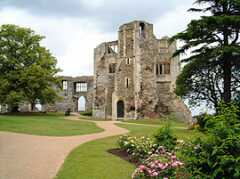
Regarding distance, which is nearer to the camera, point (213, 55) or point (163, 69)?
point (213, 55)

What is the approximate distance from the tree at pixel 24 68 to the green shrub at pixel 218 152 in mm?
32399

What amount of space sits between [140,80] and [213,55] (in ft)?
78.4

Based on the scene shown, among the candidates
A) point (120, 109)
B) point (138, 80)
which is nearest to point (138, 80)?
point (138, 80)

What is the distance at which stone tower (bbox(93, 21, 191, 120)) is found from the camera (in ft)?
146

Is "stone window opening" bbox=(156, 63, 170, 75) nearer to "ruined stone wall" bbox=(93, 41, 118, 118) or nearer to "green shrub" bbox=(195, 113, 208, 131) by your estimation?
"ruined stone wall" bbox=(93, 41, 118, 118)

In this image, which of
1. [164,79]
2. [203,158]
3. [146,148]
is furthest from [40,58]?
[203,158]

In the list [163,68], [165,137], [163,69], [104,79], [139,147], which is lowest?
[139,147]

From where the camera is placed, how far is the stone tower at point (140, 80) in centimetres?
4450

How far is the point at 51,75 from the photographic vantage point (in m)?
40.2

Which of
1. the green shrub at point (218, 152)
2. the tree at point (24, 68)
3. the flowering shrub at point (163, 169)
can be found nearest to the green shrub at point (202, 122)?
the green shrub at point (218, 152)

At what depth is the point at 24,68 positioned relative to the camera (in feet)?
129

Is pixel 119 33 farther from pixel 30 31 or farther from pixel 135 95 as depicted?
pixel 30 31

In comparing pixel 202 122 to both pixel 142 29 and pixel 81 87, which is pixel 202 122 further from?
pixel 81 87

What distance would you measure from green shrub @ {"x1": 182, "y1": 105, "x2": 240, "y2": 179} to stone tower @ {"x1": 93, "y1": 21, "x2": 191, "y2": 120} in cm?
3696
